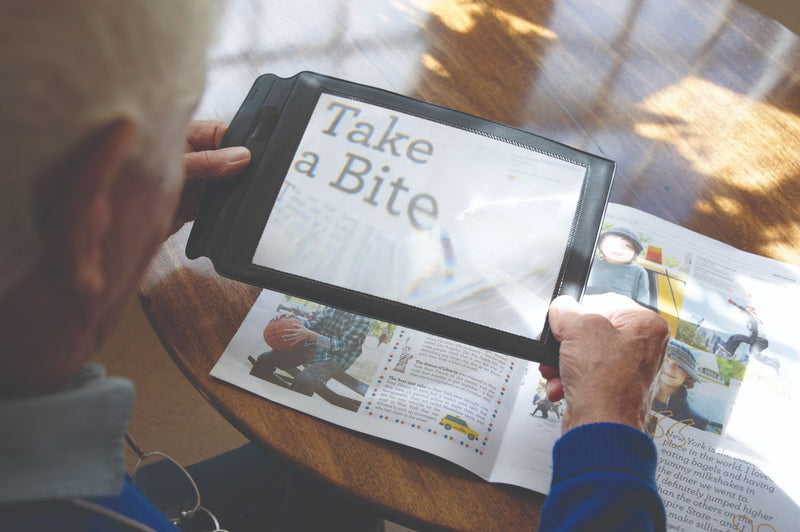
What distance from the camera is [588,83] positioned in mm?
1030

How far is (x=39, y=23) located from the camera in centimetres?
31

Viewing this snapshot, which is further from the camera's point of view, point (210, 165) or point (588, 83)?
point (588, 83)

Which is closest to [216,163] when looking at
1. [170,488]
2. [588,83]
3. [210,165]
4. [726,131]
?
[210,165]

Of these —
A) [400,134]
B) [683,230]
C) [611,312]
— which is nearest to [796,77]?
[683,230]

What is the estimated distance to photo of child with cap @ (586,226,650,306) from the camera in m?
0.83

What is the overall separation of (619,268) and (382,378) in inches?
14.9

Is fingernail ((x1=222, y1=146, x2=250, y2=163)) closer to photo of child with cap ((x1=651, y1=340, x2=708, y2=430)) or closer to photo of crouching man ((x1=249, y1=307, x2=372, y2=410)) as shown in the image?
photo of crouching man ((x1=249, y1=307, x2=372, y2=410))

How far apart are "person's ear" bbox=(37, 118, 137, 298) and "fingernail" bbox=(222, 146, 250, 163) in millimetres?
326

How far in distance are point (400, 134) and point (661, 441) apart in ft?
1.67

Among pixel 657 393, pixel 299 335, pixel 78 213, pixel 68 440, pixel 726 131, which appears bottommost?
pixel 68 440

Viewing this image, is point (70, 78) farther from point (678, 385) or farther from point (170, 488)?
point (678, 385)

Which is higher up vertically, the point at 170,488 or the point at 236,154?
the point at 236,154

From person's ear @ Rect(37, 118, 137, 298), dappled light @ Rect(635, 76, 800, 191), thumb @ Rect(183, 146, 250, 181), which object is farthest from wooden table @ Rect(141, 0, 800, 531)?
person's ear @ Rect(37, 118, 137, 298)

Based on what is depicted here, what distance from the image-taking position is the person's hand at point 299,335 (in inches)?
30.6
